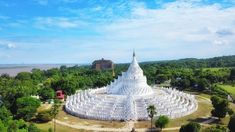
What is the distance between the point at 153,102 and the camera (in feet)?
268

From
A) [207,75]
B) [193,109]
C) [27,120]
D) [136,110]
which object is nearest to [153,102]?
[136,110]

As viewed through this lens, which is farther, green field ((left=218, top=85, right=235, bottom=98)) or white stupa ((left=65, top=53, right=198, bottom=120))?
green field ((left=218, top=85, right=235, bottom=98))

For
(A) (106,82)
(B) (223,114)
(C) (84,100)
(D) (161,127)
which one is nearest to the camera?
(D) (161,127)

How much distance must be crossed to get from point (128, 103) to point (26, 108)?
25.1 m

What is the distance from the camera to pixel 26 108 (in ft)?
249

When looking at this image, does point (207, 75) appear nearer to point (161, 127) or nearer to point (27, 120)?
point (161, 127)

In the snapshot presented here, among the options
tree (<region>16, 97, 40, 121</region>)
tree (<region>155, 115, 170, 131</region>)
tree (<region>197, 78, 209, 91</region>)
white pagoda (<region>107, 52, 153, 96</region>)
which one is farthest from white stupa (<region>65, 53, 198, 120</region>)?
tree (<region>197, 78, 209, 91</region>)

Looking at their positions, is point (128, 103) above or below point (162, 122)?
above

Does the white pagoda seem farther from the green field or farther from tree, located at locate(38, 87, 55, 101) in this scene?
the green field

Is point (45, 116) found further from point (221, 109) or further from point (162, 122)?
point (221, 109)

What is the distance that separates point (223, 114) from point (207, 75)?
61.1 meters

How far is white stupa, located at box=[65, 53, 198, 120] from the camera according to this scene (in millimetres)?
77312

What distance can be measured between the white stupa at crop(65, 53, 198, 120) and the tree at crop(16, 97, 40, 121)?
405 inches

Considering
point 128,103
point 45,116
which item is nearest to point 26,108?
point 45,116
